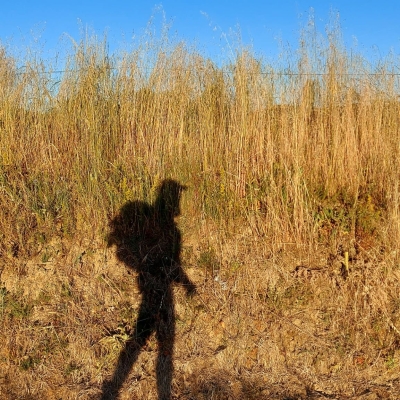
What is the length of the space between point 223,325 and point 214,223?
0.94 m

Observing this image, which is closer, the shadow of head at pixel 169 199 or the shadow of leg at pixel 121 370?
the shadow of leg at pixel 121 370

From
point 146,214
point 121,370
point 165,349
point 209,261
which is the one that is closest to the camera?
point 121,370

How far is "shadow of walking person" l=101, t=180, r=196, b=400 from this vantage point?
3.49 m

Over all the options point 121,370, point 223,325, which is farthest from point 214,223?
point 121,370

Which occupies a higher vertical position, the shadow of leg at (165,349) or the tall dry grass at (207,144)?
the tall dry grass at (207,144)

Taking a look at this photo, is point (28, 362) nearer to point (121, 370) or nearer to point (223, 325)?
point (121, 370)

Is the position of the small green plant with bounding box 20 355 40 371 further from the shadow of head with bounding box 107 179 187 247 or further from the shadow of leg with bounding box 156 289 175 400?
the shadow of head with bounding box 107 179 187 247

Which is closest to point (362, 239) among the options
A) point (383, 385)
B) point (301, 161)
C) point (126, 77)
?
point (301, 161)

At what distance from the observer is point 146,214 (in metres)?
4.37

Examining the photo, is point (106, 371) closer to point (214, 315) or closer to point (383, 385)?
point (214, 315)

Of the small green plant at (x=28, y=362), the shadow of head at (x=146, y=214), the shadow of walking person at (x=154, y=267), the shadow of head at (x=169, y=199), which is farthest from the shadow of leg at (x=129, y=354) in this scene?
the shadow of head at (x=169, y=199)

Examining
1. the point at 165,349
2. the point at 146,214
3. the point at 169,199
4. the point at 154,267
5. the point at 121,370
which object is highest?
the point at 169,199

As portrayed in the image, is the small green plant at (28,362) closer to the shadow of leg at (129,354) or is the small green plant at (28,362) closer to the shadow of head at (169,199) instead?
the shadow of leg at (129,354)

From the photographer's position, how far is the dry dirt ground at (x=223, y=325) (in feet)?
11.0
